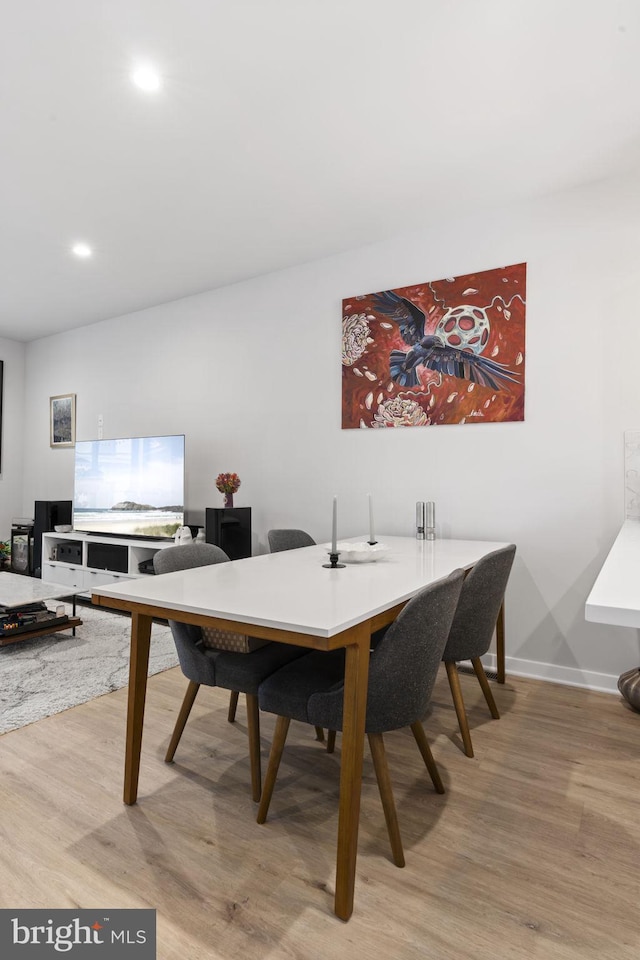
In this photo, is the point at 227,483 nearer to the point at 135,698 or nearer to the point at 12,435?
the point at 135,698

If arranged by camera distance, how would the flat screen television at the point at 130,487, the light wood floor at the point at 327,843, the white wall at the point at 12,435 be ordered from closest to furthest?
the light wood floor at the point at 327,843, the flat screen television at the point at 130,487, the white wall at the point at 12,435

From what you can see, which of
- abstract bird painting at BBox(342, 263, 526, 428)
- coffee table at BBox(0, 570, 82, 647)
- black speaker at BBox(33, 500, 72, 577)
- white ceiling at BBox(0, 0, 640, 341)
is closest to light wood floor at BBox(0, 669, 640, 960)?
coffee table at BBox(0, 570, 82, 647)

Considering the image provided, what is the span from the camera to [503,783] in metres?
1.94

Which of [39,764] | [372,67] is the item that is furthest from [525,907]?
[372,67]

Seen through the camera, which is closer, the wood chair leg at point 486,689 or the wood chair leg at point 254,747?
the wood chair leg at point 254,747

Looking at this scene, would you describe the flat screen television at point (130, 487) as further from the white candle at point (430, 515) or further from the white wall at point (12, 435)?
the white candle at point (430, 515)

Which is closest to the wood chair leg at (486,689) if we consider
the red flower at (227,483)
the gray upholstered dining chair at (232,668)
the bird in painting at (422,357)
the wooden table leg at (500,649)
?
the wooden table leg at (500,649)

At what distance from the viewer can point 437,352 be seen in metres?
3.31

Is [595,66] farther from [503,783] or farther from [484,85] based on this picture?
[503,783]

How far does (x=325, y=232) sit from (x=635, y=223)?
1747 millimetres

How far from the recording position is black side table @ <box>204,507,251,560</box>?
12.6ft

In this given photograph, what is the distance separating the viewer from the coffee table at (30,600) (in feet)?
10.9

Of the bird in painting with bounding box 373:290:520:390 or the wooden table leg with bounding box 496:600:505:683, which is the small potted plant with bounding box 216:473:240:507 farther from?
the wooden table leg with bounding box 496:600:505:683

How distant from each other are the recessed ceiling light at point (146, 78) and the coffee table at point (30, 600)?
2804mm
